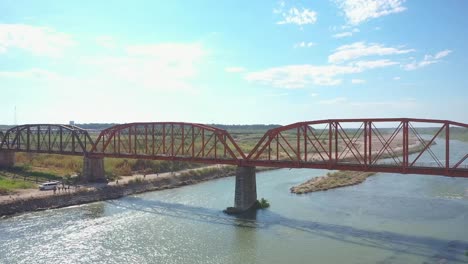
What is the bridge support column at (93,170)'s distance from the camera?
186ft

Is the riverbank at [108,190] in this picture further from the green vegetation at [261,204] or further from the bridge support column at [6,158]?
the bridge support column at [6,158]

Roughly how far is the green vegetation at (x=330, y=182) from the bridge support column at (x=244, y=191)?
10.5m

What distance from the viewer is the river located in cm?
2952

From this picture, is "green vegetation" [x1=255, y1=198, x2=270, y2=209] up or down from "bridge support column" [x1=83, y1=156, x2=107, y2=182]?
down

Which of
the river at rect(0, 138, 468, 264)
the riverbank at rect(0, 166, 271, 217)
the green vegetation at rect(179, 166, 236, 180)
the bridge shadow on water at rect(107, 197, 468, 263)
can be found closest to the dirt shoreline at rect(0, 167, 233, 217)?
the riverbank at rect(0, 166, 271, 217)

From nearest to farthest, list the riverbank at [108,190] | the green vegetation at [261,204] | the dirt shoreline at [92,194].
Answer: the dirt shoreline at [92,194] < the riverbank at [108,190] < the green vegetation at [261,204]

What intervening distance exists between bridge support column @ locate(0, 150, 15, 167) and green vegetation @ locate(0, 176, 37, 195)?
16.0 metres

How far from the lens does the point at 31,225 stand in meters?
37.3

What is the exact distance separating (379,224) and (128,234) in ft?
69.2

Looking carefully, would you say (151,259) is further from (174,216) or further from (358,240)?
(358,240)

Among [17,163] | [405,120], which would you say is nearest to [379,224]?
[405,120]

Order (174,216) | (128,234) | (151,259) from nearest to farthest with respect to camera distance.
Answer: (151,259) → (128,234) → (174,216)

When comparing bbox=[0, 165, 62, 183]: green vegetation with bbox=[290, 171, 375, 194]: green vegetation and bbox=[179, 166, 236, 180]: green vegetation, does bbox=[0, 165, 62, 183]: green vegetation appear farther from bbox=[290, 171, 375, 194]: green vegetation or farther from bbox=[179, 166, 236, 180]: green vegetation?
bbox=[290, 171, 375, 194]: green vegetation

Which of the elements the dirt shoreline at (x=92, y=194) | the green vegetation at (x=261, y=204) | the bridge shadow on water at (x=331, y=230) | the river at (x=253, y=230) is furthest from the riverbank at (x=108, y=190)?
the green vegetation at (x=261, y=204)
